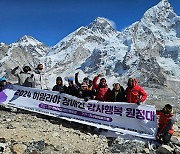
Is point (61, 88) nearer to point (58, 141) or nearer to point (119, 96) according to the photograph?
point (119, 96)

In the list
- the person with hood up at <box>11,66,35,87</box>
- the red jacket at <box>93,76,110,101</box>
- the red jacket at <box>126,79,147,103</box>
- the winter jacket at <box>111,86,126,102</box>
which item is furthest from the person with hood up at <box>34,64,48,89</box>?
the red jacket at <box>126,79,147,103</box>

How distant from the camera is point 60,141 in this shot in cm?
1015

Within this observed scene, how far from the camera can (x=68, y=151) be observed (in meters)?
9.70

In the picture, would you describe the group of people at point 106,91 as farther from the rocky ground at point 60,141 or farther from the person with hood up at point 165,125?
the rocky ground at point 60,141

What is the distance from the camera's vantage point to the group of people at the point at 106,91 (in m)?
10.8

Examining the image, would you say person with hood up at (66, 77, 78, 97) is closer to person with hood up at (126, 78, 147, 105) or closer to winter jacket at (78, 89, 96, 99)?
winter jacket at (78, 89, 96, 99)

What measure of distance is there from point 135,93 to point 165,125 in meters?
1.43

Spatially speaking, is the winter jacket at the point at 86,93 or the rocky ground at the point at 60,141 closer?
the rocky ground at the point at 60,141

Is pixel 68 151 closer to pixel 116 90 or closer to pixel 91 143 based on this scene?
pixel 91 143

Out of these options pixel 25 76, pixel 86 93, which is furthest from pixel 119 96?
pixel 25 76

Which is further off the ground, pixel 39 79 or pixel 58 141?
pixel 39 79

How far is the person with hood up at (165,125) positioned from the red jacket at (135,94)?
28.4 inches

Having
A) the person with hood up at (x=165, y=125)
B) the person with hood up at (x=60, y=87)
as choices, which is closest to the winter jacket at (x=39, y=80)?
the person with hood up at (x=60, y=87)

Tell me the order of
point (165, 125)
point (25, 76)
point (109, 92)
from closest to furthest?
point (165, 125)
point (109, 92)
point (25, 76)
